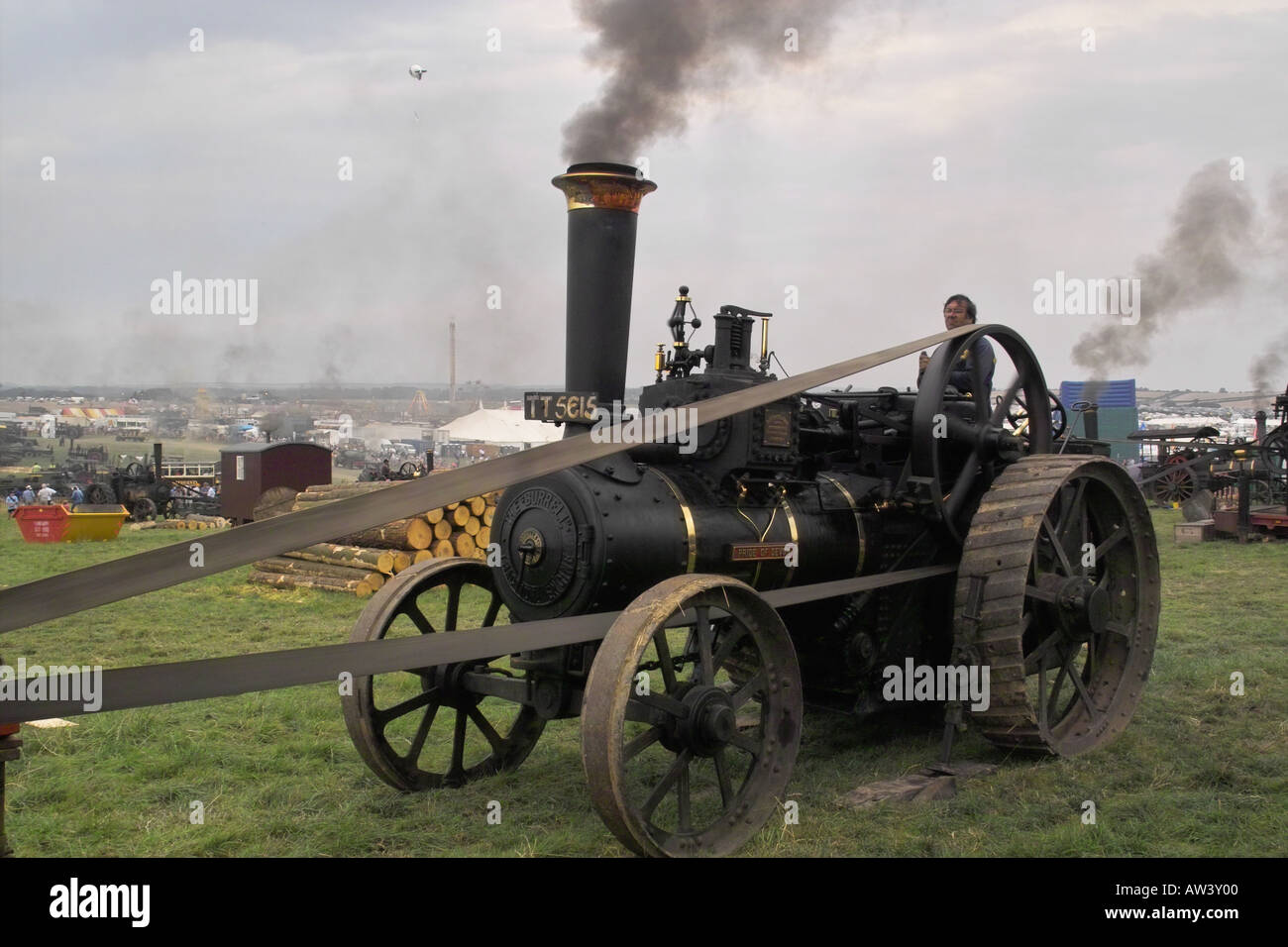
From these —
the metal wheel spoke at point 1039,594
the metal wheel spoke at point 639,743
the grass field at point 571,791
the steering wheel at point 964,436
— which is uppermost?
the steering wheel at point 964,436

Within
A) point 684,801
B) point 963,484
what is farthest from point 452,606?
point 963,484

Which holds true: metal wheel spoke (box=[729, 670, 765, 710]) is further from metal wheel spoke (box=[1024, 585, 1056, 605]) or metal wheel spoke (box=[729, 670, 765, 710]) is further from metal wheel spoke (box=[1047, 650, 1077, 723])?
→ metal wheel spoke (box=[1047, 650, 1077, 723])

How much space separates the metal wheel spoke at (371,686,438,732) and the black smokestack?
1.47 meters

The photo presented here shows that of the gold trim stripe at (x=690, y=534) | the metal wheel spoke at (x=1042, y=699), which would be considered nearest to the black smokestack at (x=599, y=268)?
the gold trim stripe at (x=690, y=534)

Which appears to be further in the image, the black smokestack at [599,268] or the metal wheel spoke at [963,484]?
the metal wheel spoke at [963,484]

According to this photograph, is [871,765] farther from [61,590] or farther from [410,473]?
[410,473]

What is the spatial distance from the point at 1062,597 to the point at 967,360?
4.25 feet

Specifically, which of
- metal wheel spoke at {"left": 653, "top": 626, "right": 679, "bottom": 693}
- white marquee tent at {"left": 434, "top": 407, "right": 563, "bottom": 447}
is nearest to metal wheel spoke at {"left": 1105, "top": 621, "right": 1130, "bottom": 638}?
metal wheel spoke at {"left": 653, "top": 626, "right": 679, "bottom": 693}

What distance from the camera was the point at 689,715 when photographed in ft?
13.4

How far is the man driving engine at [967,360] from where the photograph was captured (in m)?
5.83

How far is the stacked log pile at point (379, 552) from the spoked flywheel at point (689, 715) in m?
7.14

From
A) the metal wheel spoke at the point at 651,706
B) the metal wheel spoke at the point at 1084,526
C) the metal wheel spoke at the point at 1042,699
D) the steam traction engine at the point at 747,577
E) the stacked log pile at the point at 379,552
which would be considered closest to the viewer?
the metal wheel spoke at the point at 651,706

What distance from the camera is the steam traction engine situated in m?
4.13

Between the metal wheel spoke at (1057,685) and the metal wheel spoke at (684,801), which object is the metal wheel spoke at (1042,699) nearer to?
the metal wheel spoke at (1057,685)
